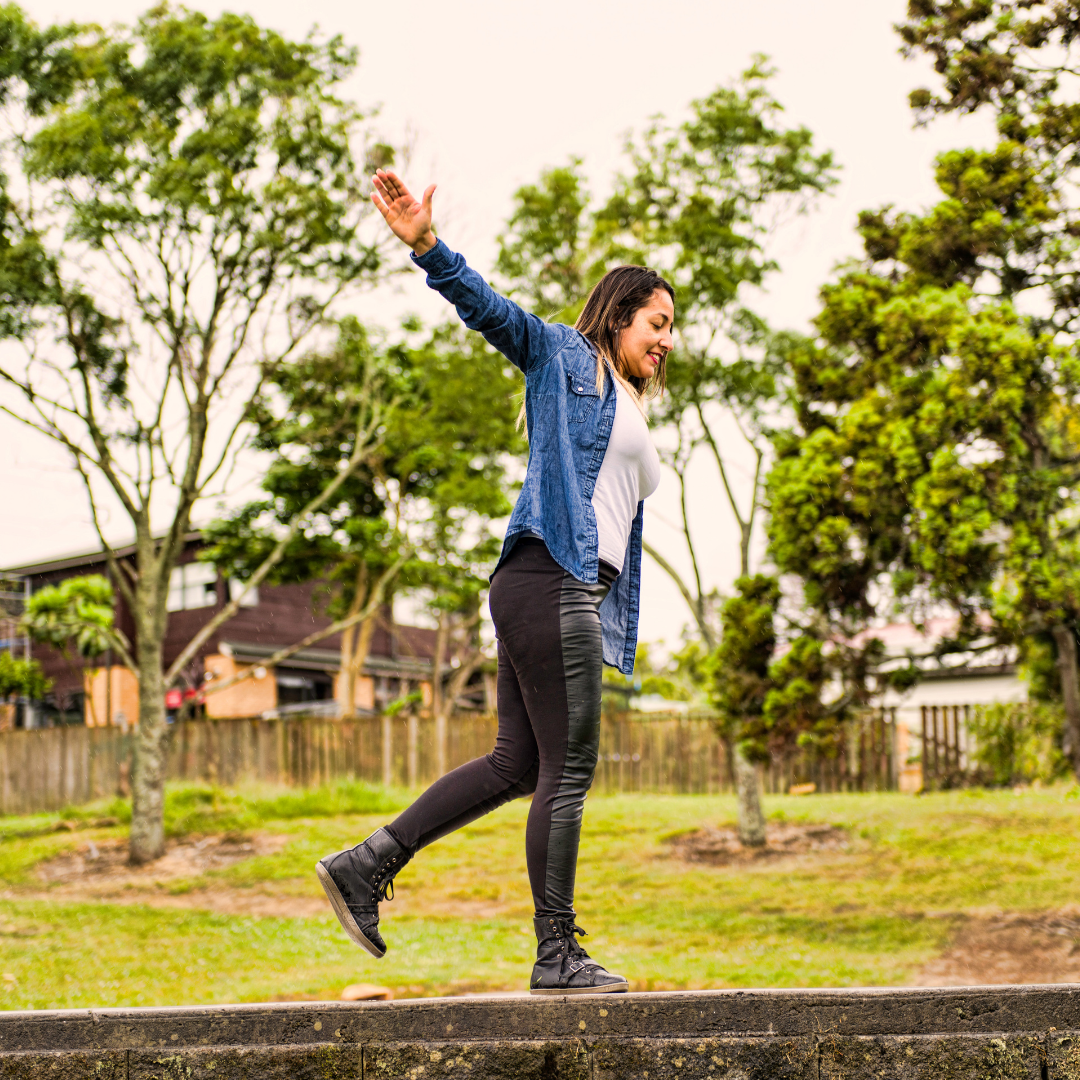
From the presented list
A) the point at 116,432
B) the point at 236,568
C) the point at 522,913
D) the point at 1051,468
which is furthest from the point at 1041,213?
the point at 236,568

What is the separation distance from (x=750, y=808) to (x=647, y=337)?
11.8 m

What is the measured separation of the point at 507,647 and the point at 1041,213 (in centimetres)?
887

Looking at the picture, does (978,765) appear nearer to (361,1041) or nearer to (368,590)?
(368,590)

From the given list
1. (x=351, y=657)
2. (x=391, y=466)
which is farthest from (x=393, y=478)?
(x=351, y=657)

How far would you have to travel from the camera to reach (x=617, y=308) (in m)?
2.99

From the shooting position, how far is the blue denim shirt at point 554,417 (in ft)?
8.87

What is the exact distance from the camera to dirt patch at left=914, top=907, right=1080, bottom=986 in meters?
8.38

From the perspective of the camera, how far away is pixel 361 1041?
2188 millimetres

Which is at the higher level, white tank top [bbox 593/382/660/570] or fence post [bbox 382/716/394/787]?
white tank top [bbox 593/382/660/570]

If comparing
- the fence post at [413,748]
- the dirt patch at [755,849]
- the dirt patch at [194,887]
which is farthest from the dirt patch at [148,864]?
the dirt patch at [755,849]

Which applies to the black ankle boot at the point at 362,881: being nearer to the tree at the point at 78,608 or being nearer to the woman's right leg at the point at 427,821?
the woman's right leg at the point at 427,821

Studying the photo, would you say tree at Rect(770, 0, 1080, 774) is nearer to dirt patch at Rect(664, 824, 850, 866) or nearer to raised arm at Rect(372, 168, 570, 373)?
dirt patch at Rect(664, 824, 850, 866)

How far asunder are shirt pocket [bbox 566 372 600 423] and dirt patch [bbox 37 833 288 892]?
11.9 meters

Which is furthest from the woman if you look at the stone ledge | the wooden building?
the wooden building
